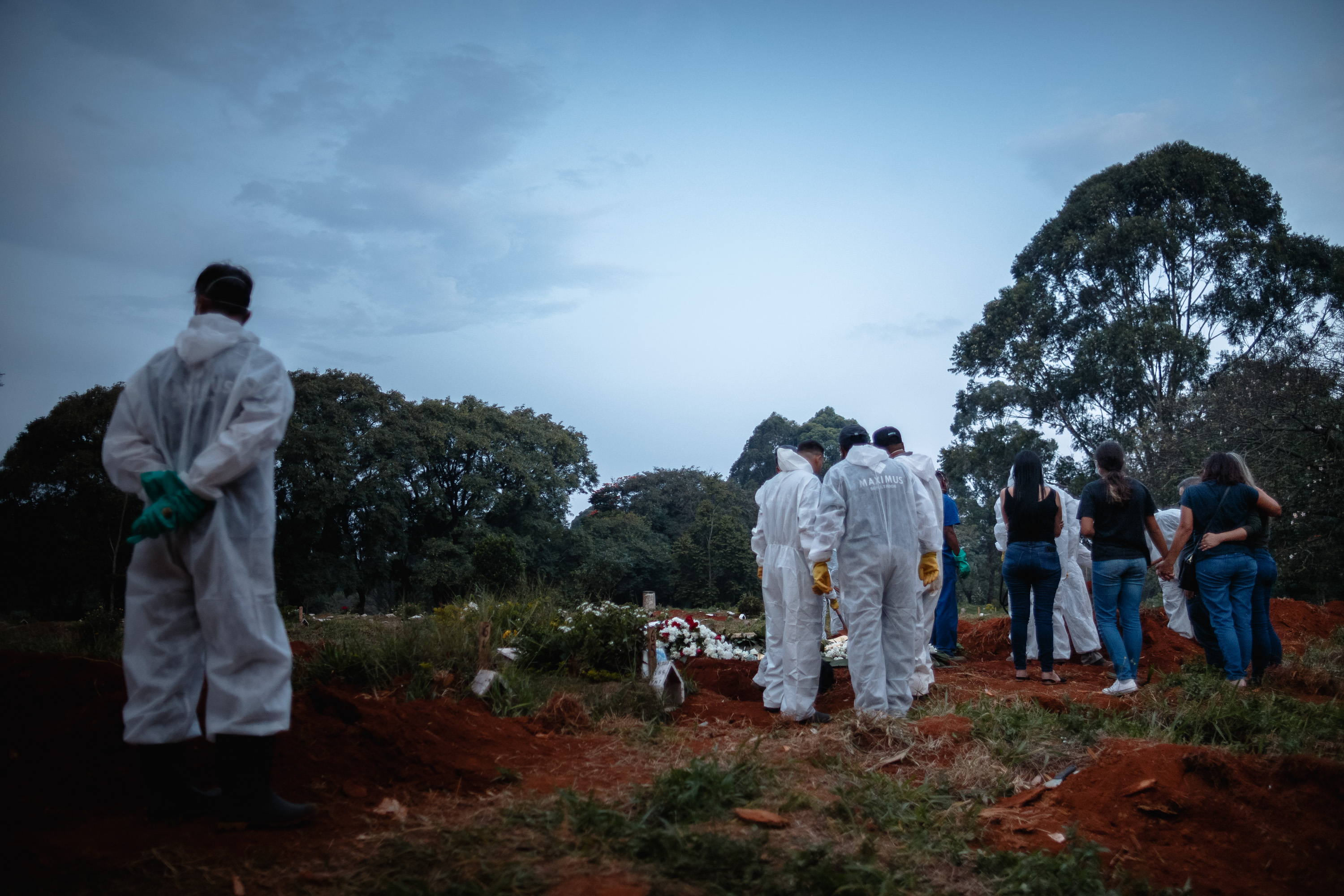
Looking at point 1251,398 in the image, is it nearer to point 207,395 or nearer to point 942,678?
point 942,678

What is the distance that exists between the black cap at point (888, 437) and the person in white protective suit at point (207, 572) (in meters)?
4.67

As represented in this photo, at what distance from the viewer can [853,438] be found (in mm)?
5699

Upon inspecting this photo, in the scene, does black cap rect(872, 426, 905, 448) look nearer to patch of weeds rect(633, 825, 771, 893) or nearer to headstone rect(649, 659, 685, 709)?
headstone rect(649, 659, 685, 709)

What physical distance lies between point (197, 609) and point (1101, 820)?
3514 mm

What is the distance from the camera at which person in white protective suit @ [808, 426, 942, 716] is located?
520 centimetres

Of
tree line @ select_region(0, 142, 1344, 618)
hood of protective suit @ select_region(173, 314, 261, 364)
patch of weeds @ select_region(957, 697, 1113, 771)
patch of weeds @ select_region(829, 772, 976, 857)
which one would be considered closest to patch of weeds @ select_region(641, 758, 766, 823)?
patch of weeds @ select_region(829, 772, 976, 857)

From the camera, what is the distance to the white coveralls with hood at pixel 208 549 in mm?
2748

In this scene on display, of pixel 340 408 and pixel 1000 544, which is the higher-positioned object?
pixel 340 408

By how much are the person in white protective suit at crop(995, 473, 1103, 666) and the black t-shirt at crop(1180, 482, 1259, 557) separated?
208 cm

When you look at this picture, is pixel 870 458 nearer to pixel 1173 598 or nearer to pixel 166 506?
pixel 166 506

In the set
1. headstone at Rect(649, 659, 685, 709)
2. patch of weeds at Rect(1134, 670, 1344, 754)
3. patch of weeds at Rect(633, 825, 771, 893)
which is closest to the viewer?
patch of weeds at Rect(633, 825, 771, 893)

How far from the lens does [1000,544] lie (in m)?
7.64

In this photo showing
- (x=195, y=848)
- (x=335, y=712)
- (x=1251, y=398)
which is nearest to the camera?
(x=195, y=848)

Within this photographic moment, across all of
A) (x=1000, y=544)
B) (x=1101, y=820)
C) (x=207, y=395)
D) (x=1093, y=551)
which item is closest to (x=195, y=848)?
(x=207, y=395)
